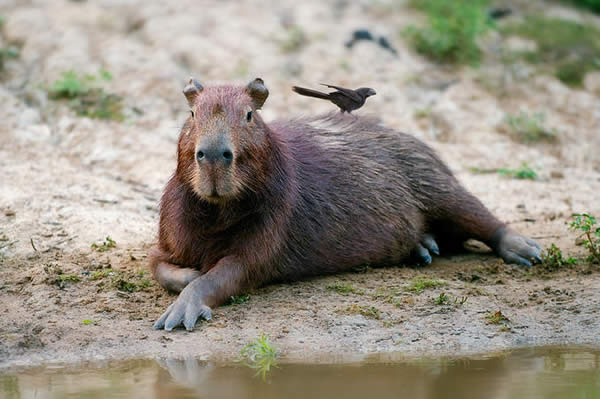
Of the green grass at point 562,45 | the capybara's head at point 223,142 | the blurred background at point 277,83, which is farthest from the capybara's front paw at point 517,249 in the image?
the green grass at point 562,45

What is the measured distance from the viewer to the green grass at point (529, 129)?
9917 millimetres

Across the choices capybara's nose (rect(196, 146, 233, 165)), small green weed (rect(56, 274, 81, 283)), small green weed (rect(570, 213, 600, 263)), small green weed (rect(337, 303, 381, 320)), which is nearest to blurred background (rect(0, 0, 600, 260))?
small green weed (rect(56, 274, 81, 283))

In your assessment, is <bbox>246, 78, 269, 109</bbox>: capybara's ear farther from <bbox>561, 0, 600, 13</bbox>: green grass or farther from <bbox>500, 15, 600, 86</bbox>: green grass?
<bbox>561, 0, 600, 13</bbox>: green grass

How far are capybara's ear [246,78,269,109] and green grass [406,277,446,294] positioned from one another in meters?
1.62

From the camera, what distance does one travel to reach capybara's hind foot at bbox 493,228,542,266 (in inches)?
262

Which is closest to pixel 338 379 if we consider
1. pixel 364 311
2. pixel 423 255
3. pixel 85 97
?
pixel 364 311

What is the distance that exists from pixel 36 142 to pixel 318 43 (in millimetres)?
3884

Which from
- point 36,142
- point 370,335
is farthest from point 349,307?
point 36,142

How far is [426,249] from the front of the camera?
6859 millimetres

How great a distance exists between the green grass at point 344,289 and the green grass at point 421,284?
35cm

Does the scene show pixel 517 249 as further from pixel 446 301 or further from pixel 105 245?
pixel 105 245

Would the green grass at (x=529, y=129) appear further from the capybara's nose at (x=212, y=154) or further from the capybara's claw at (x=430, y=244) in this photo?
the capybara's nose at (x=212, y=154)

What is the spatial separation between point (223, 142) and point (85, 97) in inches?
177

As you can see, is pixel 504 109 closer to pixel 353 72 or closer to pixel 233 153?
pixel 353 72
